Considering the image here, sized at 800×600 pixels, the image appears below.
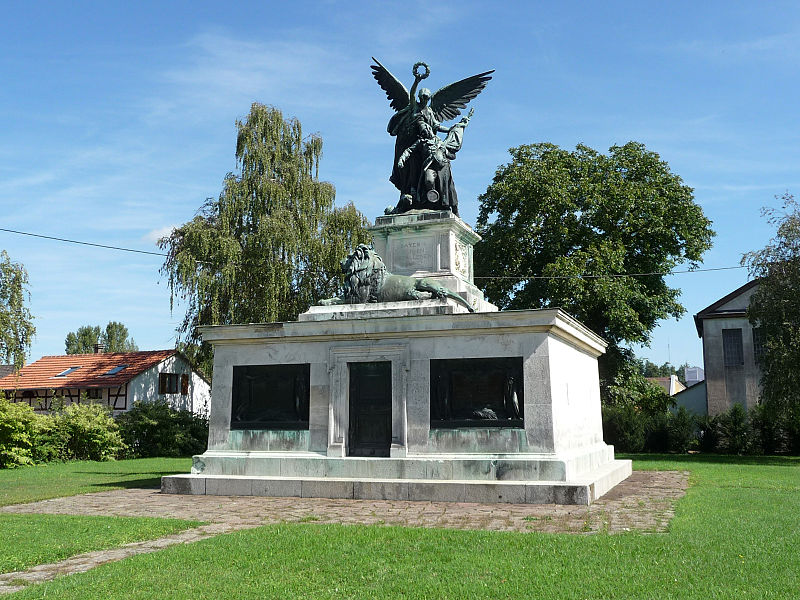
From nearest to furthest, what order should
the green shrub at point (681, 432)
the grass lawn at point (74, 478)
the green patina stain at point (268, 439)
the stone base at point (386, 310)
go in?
1. the stone base at point (386, 310)
2. the green patina stain at point (268, 439)
3. the grass lawn at point (74, 478)
4. the green shrub at point (681, 432)

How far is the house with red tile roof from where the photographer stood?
33125 mm

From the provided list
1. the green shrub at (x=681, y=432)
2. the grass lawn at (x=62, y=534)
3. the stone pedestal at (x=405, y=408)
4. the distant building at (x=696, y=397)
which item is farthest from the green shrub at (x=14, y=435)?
the distant building at (x=696, y=397)

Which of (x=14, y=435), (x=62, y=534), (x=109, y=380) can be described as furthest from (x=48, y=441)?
(x=62, y=534)

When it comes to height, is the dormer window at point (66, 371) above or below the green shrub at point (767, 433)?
above

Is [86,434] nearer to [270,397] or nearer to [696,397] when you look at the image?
[270,397]

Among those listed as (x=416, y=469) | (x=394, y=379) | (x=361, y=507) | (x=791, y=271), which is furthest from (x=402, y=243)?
(x=791, y=271)

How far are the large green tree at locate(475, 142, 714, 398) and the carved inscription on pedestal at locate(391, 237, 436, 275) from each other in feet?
43.7

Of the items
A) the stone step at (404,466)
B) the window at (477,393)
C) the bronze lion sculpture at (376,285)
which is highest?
the bronze lion sculpture at (376,285)

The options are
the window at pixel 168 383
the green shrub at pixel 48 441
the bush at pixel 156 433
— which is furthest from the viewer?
the window at pixel 168 383

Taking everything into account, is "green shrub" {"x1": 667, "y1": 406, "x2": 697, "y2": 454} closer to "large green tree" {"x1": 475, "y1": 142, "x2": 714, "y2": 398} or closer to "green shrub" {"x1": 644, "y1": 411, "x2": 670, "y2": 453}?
"green shrub" {"x1": 644, "y1": 411, "x2": 670, "y2": 453}

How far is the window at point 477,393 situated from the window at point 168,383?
25906mm

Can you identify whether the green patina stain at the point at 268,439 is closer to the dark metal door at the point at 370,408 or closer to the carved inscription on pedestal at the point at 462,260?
the dark metal door at the point at 370,408

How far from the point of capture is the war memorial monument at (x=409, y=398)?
1190 centimetres

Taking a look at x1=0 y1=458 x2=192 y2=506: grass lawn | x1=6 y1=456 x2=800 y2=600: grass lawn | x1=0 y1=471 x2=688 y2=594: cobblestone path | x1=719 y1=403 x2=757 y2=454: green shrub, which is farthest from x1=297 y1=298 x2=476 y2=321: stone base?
x1=719 y1=403 x2=757 y2=454: green shrub
